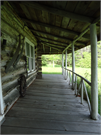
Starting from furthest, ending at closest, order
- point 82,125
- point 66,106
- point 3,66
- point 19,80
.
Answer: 1. point 19,80
2. point 66,106
3. point 3,66
4. point 82,125

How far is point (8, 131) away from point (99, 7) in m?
2.88

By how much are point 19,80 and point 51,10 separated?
7.86 ft

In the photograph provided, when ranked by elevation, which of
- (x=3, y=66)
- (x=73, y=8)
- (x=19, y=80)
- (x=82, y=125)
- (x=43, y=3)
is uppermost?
(x=43, y=3)

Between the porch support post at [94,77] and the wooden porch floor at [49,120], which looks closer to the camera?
the wooden porch floor at [49,120]

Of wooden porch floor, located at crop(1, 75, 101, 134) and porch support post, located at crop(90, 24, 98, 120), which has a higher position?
porch support post, located at crop(90, 24, 98, 120)

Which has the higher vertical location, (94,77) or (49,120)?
(94,77)

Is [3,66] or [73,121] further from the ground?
[3,66]

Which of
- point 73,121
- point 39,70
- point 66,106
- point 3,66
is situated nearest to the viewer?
point 73,121

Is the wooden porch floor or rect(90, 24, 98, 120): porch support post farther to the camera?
rect(90, 24, 98, 120): porch support post

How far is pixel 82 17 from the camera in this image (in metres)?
1.73

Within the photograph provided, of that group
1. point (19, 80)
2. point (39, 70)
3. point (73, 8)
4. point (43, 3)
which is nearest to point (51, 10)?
point (43, 3)

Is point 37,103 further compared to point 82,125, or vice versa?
point 37,103

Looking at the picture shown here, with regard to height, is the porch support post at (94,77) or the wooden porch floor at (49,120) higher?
the porch support post at (94,77)

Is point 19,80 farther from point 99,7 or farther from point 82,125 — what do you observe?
point 99,7
